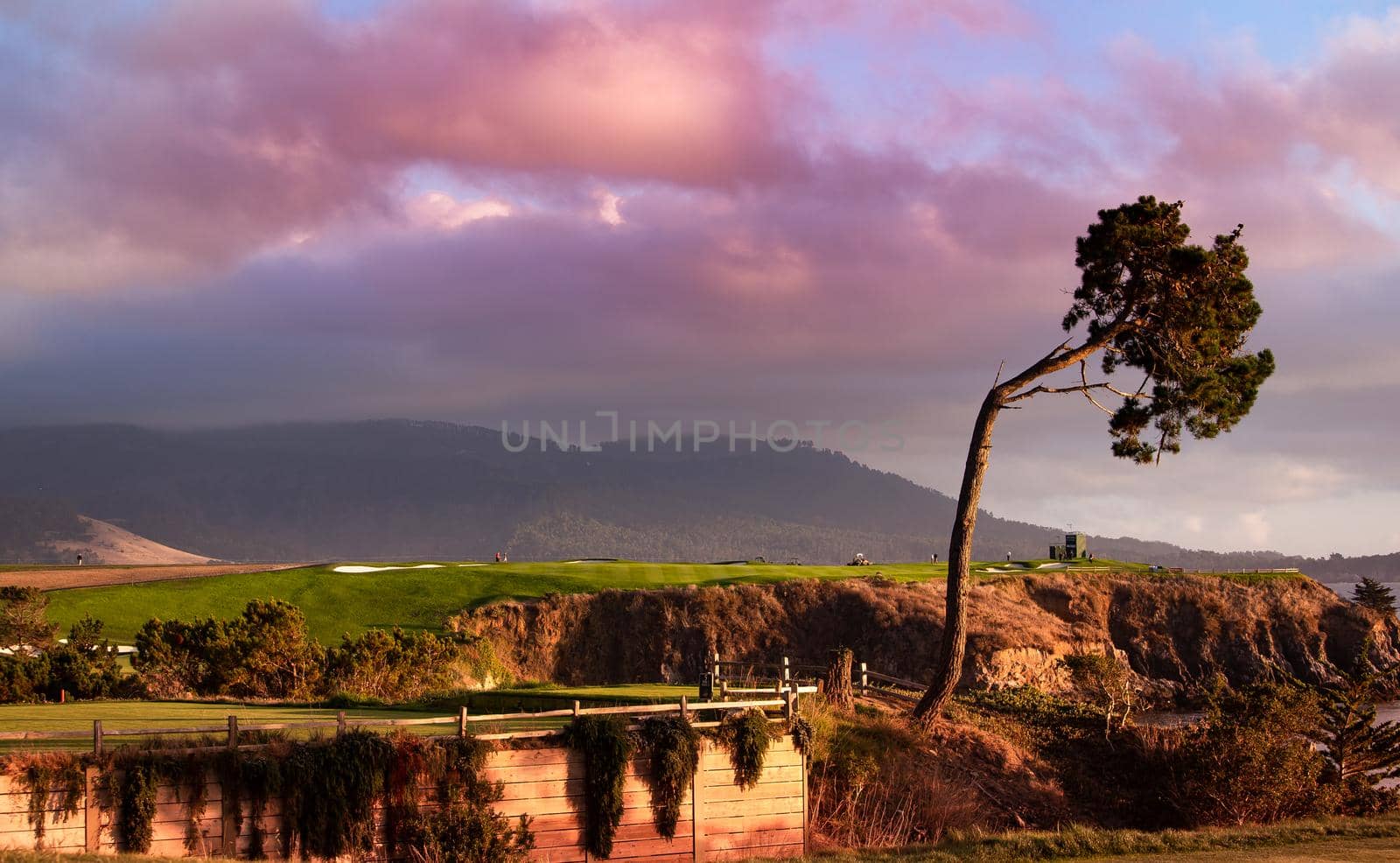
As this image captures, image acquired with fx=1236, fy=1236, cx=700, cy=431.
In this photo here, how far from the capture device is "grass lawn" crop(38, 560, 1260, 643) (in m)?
47.6

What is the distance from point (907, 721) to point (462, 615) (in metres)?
25.2

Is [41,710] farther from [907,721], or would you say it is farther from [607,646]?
[607,646]

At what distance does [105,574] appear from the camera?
6147cm

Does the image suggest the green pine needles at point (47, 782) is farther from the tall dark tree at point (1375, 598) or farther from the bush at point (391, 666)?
the tall dark tree at point (1375, 598)

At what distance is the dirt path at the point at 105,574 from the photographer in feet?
180

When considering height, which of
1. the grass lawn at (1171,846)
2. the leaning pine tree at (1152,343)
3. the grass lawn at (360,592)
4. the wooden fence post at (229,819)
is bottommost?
the grass lawn at (1171,846)

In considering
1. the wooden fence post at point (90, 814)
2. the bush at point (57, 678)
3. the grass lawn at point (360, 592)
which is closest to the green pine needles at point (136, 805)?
the wooden fence post at point (90, 814)

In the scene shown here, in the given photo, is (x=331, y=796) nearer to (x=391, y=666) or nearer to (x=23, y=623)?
(x=391, y=666)

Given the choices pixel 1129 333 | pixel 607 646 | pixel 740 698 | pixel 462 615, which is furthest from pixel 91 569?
pixel 1129 333

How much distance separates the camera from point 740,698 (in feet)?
84.5

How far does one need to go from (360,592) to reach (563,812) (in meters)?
Answer: 33.4

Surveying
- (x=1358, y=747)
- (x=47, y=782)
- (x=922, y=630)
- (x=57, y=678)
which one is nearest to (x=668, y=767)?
(x=47, y=782)

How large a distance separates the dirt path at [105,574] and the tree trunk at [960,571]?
3771 cm

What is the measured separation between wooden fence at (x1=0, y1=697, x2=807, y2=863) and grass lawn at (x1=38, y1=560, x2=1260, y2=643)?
26951 millimetres
